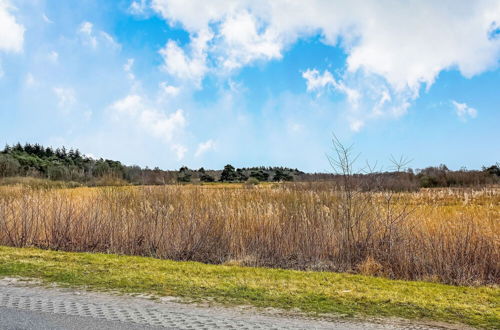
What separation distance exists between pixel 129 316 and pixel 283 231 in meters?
6.07

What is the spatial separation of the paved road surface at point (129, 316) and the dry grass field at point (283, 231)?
14.2 ft

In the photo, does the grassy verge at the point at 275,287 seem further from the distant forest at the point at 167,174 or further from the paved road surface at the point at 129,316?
the distant forest at the point at 167,174

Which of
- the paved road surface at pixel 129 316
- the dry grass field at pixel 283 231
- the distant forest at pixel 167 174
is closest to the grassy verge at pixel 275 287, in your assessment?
the paved road surface at pixel 129 316

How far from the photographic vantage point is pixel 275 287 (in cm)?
646

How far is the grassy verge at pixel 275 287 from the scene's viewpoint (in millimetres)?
5488

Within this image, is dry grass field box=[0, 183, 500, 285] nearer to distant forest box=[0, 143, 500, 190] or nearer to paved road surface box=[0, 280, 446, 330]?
distant forest box=[0, 143, 500, 190]

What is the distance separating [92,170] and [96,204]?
36.0 feet

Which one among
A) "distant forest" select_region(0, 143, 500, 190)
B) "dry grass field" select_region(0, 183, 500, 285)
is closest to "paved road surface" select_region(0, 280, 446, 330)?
"dry grass field" select_region(0, 183, 500, 285)

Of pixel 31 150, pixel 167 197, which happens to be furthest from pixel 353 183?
pixel 31 150

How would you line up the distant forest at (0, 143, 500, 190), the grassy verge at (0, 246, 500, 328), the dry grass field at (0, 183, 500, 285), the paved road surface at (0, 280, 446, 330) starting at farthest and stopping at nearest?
the distant forest at (0, 143, 500, 190), the dry grass field at (0, 183, 500, 285), the grassy verge at (0, 246, 500, 328), the paved road surface at (0, 280, 446, 330)

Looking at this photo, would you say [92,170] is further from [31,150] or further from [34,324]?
[31,150]

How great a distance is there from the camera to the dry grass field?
9102 millimetres

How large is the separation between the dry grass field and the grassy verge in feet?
6.06

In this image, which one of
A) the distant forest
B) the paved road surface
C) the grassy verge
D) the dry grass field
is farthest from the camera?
the distant forest
